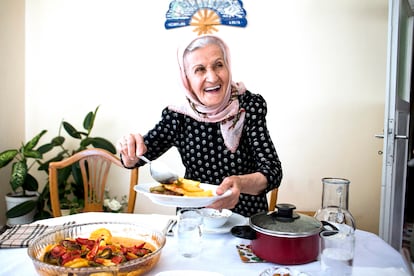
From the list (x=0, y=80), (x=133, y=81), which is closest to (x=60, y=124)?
(x=0, y=80)

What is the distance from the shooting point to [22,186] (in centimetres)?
226

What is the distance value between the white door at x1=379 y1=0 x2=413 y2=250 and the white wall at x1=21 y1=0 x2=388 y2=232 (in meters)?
0.24

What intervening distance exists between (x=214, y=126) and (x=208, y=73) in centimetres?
22

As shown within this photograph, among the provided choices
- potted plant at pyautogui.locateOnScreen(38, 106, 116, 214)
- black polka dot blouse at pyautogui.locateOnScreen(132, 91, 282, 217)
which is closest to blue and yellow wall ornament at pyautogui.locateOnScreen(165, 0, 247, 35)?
potted plant at pyautogui.locateOnScreen(38, 106, 116, 214)

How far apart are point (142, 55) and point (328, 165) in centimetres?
156

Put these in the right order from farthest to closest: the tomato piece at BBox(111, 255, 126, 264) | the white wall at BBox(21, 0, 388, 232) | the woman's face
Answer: the white wall at BBox(21, 0, 388, 232) → the woman's face → the tomato piece at BBox(111, 255, 126, 264)

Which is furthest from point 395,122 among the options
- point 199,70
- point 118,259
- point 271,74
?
point 118,259

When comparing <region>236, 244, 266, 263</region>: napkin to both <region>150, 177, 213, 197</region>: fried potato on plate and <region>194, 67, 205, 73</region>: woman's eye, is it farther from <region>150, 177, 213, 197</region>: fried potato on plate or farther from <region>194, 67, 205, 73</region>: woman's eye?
<region>194, 67, 205, 73</region>: woman's eye

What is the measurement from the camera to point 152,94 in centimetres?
255

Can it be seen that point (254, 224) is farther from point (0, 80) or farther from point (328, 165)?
point (0, 80)

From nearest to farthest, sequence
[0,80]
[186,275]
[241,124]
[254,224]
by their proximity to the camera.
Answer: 1. [186,275]
2. [254,224]
3. [241,124]
4. [0,80]

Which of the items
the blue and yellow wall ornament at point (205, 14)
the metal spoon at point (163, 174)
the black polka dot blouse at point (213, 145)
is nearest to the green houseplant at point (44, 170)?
the blue and yellow wall ornament at point (205, 14)

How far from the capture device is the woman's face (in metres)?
1.35

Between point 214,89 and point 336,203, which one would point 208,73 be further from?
point 336,203
